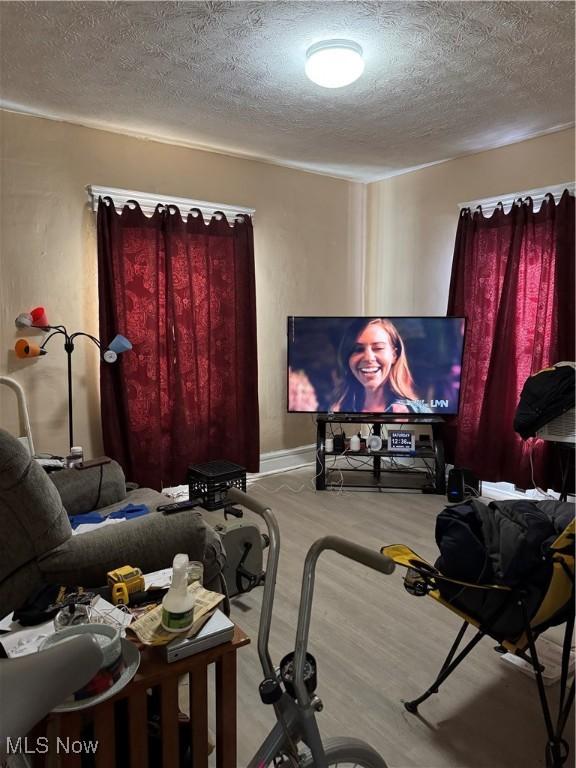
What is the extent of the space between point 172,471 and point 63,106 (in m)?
2.42

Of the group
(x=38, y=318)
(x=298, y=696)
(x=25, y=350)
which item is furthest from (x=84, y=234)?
(x=298, y=696)

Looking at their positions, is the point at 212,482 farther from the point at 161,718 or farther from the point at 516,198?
the point at 516,198

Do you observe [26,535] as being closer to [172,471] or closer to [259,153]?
[172,471]

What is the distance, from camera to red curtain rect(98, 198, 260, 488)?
11.9ft

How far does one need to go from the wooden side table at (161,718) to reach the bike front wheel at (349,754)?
1.13 feet

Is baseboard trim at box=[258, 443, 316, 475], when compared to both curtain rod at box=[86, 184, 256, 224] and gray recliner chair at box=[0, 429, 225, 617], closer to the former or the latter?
curtain rod at box=[86, 184, 256, 224]

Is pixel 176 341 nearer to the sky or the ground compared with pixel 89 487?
nearer to the sky

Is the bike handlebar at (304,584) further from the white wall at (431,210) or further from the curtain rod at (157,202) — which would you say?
the white wall at (431,210)

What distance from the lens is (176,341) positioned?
3896mm

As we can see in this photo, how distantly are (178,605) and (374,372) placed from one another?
3.04 m

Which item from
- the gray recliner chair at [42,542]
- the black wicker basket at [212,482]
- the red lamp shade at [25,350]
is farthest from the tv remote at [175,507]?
the red lamp shade at [25,350]

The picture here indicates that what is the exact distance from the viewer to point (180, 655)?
4.49ft

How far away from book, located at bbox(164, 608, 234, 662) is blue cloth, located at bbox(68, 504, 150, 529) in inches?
46.9

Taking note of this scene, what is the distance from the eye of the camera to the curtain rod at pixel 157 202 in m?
3.54
